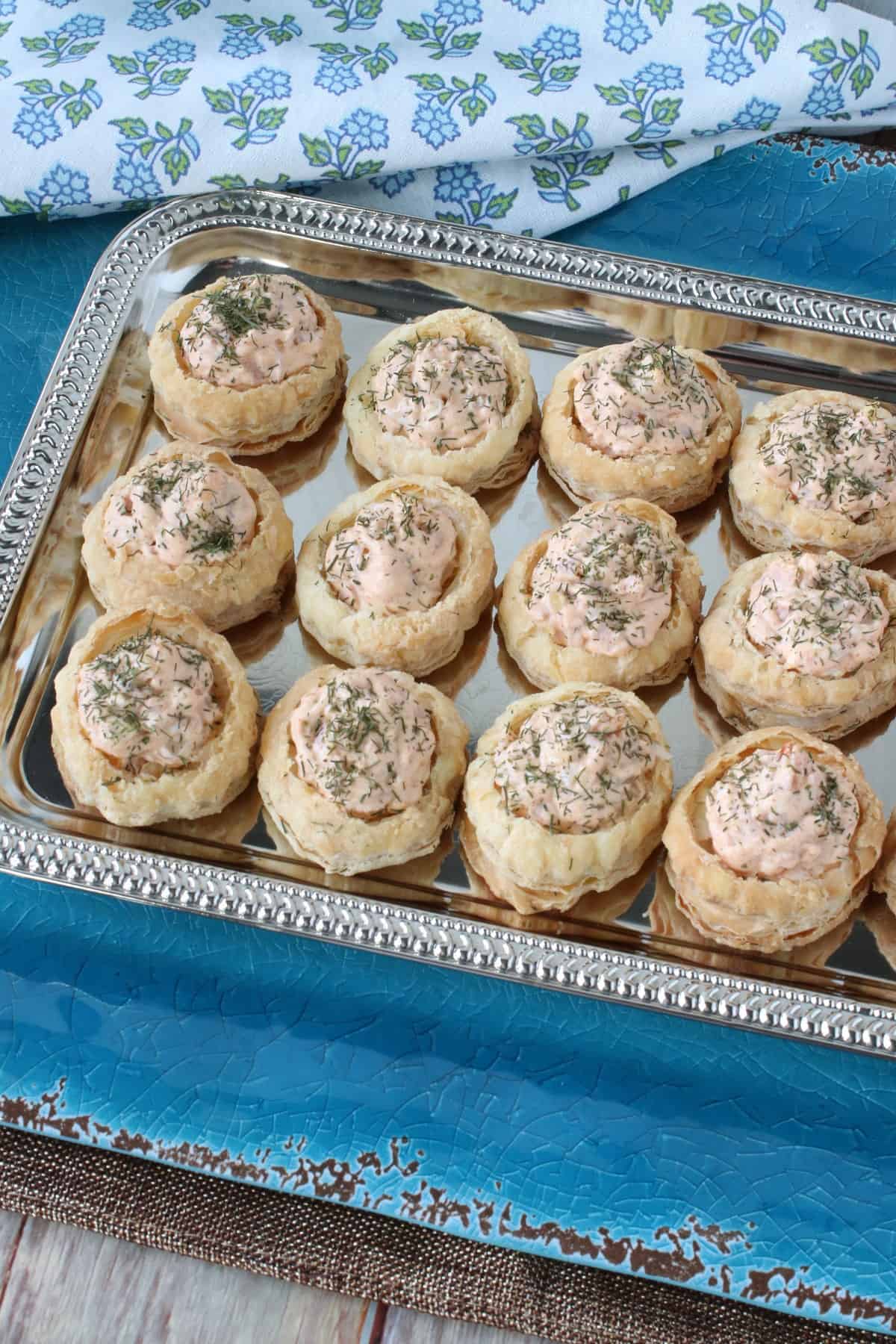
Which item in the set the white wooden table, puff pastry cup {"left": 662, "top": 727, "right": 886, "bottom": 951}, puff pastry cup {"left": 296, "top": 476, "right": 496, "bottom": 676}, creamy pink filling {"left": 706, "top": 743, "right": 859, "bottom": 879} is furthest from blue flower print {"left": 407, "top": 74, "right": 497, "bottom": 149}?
the white wooden table

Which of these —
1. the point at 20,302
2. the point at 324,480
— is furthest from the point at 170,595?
the point at 20,302

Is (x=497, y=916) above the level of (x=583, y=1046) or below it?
above

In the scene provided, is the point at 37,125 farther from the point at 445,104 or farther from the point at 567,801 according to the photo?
the point at 567,801

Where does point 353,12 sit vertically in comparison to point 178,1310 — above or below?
above

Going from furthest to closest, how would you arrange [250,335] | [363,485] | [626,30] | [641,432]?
[626,30], [363,485], [250,335], [641,432]

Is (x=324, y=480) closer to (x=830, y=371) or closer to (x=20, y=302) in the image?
(x=20, y=302)

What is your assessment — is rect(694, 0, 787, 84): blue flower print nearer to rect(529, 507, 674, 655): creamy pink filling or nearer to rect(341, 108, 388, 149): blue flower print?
rect(341, 108, 388, 149): blue flower print

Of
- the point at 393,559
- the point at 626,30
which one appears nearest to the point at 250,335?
the point at 393,559
